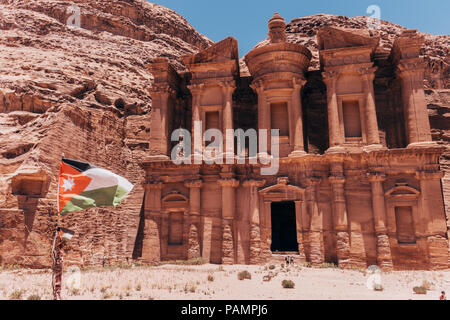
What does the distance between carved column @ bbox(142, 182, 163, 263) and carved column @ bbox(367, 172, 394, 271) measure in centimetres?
1271

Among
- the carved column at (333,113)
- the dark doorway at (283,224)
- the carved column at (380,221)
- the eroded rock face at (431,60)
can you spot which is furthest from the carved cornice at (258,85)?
the dark doorway at (283,224)

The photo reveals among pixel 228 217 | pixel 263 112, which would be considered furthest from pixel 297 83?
pixel 228 217

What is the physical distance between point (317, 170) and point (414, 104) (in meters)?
6.93

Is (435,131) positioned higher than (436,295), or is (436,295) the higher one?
(435,131)

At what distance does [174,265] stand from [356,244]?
10212 millimetres

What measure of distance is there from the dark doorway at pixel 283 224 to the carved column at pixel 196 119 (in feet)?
25.1

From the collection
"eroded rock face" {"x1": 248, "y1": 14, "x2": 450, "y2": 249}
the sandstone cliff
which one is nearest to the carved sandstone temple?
"eroded rock face" {"x1": 248, "y1": 14, "x2": 450, "y2": 249}

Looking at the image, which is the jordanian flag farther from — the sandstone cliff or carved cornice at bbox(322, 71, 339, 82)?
carved cornice at bbox(322, 71, 339, 82)

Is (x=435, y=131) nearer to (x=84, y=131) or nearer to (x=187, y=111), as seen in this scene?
(x=187, y=111)

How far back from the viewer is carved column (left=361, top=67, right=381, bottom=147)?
22.5 metres

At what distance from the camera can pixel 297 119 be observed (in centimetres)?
2348

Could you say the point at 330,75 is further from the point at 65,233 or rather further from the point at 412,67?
the point at 65,233

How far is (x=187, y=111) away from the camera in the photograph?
2831 centimetres
